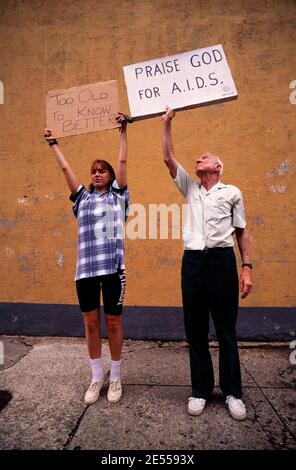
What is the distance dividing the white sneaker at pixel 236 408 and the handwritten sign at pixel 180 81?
2.10 meters

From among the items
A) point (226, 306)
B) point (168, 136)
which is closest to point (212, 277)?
point (226, 306)

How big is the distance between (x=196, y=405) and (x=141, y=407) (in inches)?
15.6

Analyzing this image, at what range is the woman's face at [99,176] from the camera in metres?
2.33

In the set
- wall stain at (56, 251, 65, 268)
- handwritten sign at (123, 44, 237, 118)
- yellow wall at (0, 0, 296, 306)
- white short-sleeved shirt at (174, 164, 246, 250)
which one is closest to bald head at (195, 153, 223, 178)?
white short-sleeved shirt at (174, 164, 246, 250)

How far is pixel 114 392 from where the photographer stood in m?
2.28

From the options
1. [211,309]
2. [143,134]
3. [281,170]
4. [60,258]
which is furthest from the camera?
[60,258]

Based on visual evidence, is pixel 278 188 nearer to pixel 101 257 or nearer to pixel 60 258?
pixel 101 257

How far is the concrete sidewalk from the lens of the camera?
184 cm

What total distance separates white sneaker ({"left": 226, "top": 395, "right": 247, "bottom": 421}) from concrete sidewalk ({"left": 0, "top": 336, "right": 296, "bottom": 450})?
4cm

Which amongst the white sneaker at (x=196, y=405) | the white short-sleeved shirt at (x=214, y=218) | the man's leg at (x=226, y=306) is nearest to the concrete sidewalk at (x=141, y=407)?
the white sneaker at (x=196, y=405)

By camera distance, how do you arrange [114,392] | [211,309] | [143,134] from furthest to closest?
1. [143,134]
2. [114,392]
3. [211,309]

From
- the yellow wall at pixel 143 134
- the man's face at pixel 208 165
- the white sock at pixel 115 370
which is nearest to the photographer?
the man's face at pixel 208 165

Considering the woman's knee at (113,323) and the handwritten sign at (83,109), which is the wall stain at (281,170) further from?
the woman's knee at (113,323)

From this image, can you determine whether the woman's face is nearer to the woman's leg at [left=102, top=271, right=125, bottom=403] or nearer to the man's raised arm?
the man's raised arm
